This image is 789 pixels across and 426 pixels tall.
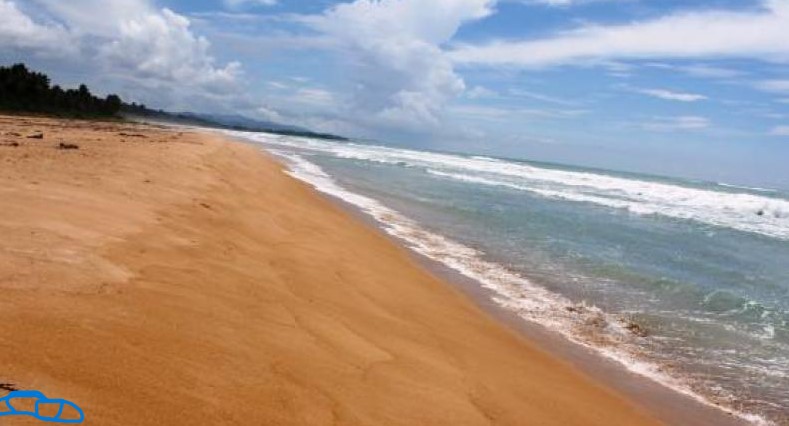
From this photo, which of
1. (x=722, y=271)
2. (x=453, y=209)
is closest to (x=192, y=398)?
(x=722, y=271)

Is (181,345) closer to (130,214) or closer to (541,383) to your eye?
(541,383)

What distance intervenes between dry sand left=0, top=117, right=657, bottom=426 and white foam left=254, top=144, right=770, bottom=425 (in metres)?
0.96

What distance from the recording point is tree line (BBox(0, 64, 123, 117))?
159 ft

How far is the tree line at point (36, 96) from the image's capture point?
1912 inches

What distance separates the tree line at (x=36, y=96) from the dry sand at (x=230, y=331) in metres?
45.2

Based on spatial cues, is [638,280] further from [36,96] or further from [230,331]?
[36,96]

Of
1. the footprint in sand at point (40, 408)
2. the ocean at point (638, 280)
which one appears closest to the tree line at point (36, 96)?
the ocean at point (638, 280)

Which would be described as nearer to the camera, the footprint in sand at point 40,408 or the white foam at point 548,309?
the footprint in sand at point 40,408

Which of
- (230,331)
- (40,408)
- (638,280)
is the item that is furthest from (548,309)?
(40,408)

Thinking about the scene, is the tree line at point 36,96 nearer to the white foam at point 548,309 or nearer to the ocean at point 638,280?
the ocean at point 638,280

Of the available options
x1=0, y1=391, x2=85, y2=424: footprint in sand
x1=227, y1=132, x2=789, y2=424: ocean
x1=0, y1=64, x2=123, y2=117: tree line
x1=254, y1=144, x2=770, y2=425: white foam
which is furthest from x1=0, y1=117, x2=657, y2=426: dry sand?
x1=0, y1=64, x2=123, y2=117: tree line

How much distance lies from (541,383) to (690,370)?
7.83 feet

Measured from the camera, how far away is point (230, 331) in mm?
5055

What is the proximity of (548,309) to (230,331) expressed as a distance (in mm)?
6059
